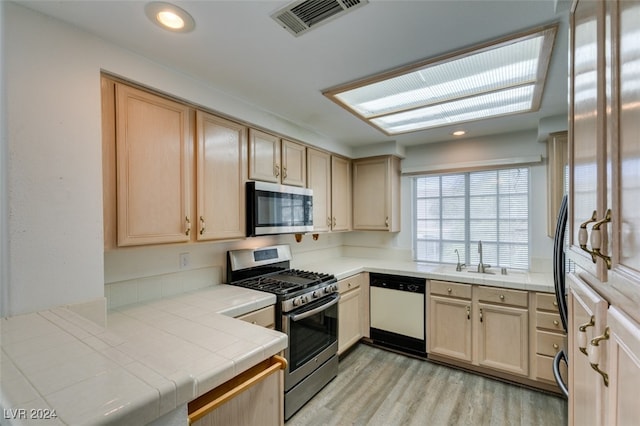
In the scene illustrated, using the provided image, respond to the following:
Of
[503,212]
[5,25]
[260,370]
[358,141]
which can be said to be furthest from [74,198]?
[503,212]

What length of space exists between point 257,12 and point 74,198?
1.21m

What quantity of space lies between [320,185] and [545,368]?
253cm

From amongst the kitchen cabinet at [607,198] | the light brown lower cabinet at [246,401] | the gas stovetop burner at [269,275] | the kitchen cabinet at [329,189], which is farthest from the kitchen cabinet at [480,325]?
the light brown lower cabinet at [246,401]

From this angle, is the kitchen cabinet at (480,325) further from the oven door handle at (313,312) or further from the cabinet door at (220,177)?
the cabinet door at (220,177)

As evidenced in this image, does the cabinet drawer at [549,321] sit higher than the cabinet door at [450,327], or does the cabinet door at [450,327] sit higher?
the cabinet drawer at [549,321]

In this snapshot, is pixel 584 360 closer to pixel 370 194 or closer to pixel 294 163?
pixel 294 163

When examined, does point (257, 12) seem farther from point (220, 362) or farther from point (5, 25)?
point (220, 362)

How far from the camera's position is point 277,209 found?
7.92 feet

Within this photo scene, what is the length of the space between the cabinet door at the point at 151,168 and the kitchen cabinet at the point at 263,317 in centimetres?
66

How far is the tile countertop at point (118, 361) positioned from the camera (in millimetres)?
611

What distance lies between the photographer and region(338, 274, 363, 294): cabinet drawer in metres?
2.80

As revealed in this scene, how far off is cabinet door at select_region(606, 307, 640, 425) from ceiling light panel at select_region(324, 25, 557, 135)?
4.60 ft

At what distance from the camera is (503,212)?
10.0 ft

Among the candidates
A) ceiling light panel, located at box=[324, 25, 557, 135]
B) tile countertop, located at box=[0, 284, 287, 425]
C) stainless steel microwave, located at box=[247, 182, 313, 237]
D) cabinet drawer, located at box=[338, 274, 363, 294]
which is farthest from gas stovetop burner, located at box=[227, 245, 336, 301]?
ceiling light panel, located at box=[324, 25, 557, 135]
